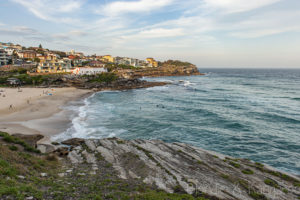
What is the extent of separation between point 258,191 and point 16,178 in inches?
610

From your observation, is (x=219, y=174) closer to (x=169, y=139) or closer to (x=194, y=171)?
(x=194, y=171)

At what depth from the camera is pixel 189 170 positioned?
14.2 metres

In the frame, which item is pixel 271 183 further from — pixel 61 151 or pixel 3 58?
pixel 3 58

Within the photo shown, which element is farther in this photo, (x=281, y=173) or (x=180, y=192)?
(x=281, y=173)

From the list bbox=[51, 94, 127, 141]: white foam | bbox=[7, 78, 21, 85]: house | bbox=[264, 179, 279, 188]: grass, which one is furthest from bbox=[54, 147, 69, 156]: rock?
bbox=[7, 78, 21, 85]: house

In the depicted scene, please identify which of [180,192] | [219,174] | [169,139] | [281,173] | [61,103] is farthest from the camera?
[61,103]

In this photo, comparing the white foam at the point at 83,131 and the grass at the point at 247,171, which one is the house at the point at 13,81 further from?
the grass at the point at 247,171

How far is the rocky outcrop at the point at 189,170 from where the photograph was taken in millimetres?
11812

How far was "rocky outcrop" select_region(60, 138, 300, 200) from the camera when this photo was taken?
1181 centimetres

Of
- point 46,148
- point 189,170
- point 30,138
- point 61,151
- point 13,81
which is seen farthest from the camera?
point 13,81

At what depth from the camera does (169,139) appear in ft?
83.4

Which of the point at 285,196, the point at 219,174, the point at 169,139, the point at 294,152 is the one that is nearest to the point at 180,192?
the point at 219,174

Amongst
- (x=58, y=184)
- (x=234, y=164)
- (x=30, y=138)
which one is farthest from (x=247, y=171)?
(x=30, y=138)

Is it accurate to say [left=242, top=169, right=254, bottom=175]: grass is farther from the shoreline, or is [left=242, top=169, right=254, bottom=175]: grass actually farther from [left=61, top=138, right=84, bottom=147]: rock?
the shoreline
